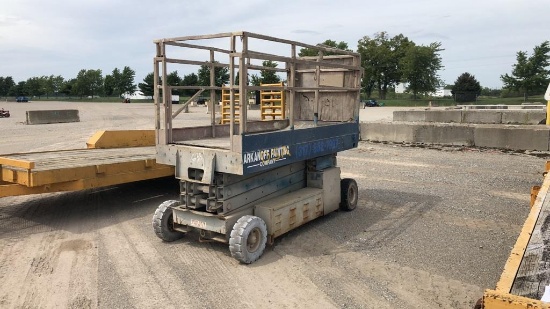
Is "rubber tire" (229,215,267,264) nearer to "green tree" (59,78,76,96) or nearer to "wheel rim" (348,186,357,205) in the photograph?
"wheel rim" (348,186,357,205)

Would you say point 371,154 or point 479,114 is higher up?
point 479,114

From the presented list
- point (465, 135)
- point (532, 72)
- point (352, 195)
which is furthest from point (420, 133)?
point (532, 72)

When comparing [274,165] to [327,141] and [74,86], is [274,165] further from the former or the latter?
[74,86]

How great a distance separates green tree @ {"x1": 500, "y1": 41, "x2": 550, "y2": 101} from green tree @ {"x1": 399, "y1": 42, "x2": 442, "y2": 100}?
13.4 m

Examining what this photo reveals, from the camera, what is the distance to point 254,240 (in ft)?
18.6

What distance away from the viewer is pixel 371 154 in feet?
49.0

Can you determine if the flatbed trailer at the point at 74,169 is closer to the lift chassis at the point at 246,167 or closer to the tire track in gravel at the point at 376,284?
the lift chassis at the point at 246,167

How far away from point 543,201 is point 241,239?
3.25 metres

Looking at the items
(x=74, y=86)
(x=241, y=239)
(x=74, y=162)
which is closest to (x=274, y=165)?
(x=241, y=239)

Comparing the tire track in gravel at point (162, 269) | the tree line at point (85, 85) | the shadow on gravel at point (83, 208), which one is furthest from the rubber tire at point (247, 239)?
the tree line at point (85, 85)

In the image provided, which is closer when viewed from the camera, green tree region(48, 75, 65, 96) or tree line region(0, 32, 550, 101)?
tree line region(0, 32, 550, 101)

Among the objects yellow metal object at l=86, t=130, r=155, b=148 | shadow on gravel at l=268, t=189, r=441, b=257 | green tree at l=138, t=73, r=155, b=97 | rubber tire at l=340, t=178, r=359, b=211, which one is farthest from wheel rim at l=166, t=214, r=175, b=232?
green tree at l=138, t=73, r=155, b=97

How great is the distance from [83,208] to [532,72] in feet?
174

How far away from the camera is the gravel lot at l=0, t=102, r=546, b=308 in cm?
464
